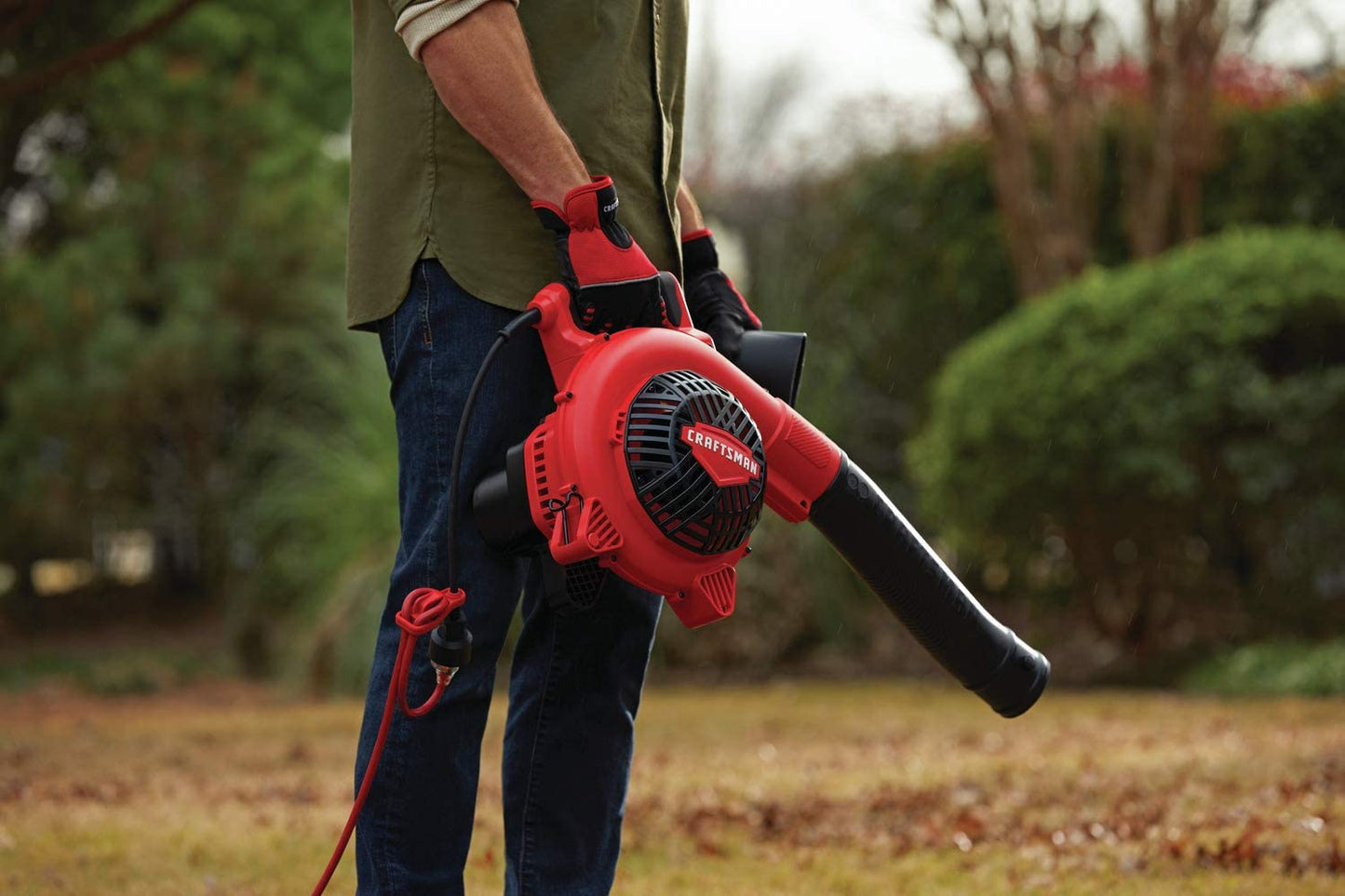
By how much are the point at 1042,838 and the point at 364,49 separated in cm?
228

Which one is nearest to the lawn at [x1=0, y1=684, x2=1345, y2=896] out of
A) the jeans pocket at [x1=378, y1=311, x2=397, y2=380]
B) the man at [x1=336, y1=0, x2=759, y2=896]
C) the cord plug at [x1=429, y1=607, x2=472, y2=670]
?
the man at [x1=336, y1=0, x2=759, y2=896]

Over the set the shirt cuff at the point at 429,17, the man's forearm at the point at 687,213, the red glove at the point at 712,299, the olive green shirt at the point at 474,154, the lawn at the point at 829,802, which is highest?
the shirt cuff at the point at 429,17

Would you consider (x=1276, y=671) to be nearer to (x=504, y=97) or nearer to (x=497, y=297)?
(x=497, y=297)

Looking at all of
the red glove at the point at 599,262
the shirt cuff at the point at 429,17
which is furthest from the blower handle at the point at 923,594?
the shirt cuff at the point at 429,17

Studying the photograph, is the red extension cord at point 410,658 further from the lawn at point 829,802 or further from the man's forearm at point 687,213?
the lawn at point 829,802

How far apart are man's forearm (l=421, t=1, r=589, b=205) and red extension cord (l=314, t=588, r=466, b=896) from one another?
1.72ft

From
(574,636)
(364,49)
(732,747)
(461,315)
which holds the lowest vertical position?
(732,747)

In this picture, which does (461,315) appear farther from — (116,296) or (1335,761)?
(116,296)

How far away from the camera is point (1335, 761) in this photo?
4.06 m

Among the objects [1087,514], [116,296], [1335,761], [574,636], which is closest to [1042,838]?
[1335,761]

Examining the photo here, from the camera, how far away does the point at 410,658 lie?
1.85m

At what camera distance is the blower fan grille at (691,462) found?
1.82 metres

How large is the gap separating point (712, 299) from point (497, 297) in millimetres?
466

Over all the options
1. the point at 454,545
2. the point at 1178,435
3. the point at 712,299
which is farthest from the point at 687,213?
the point at 1178,435
